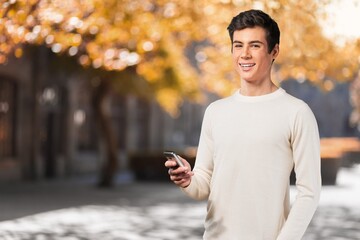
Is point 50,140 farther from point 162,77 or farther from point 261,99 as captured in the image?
point 261,99

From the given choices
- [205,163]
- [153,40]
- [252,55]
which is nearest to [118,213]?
[153,40]

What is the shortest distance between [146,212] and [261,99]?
41.7 ft

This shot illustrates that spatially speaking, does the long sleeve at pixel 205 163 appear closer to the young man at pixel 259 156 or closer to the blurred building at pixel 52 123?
the young man at pixel 259 156

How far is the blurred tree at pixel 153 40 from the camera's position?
38.5 ft

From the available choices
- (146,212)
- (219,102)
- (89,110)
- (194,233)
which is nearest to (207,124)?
(219,102)

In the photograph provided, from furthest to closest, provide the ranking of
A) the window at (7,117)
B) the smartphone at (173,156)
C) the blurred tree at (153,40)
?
1. the window at (7,117)
2. the blurred tree at (153,40)
3. the smartphone at (173,156)

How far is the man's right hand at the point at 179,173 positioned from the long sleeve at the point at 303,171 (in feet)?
1.49

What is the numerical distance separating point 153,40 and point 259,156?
14.4m

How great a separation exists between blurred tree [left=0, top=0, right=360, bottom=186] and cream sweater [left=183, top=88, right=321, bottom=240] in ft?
19.3

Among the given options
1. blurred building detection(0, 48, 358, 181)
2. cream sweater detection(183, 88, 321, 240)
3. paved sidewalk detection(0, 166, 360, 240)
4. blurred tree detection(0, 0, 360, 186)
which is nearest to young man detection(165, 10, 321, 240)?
cream sweater detection(183, 88, 321, 240)

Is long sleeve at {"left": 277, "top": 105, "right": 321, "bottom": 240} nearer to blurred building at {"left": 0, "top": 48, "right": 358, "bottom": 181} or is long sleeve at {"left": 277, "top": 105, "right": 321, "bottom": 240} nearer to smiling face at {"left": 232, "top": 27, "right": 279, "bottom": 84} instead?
smiling face at {"left": 232, "top": 27, "right": 279, "bottom": 84}

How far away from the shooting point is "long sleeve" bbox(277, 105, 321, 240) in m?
3.02

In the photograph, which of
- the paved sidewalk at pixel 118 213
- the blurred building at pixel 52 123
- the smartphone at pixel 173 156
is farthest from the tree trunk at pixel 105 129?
the smartphone at pixel 173 156

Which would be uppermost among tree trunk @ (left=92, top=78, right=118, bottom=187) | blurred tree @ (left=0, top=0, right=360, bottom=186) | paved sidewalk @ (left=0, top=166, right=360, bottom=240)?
blurred tree @ (left=0, top=0, right=360, bottom=186)
